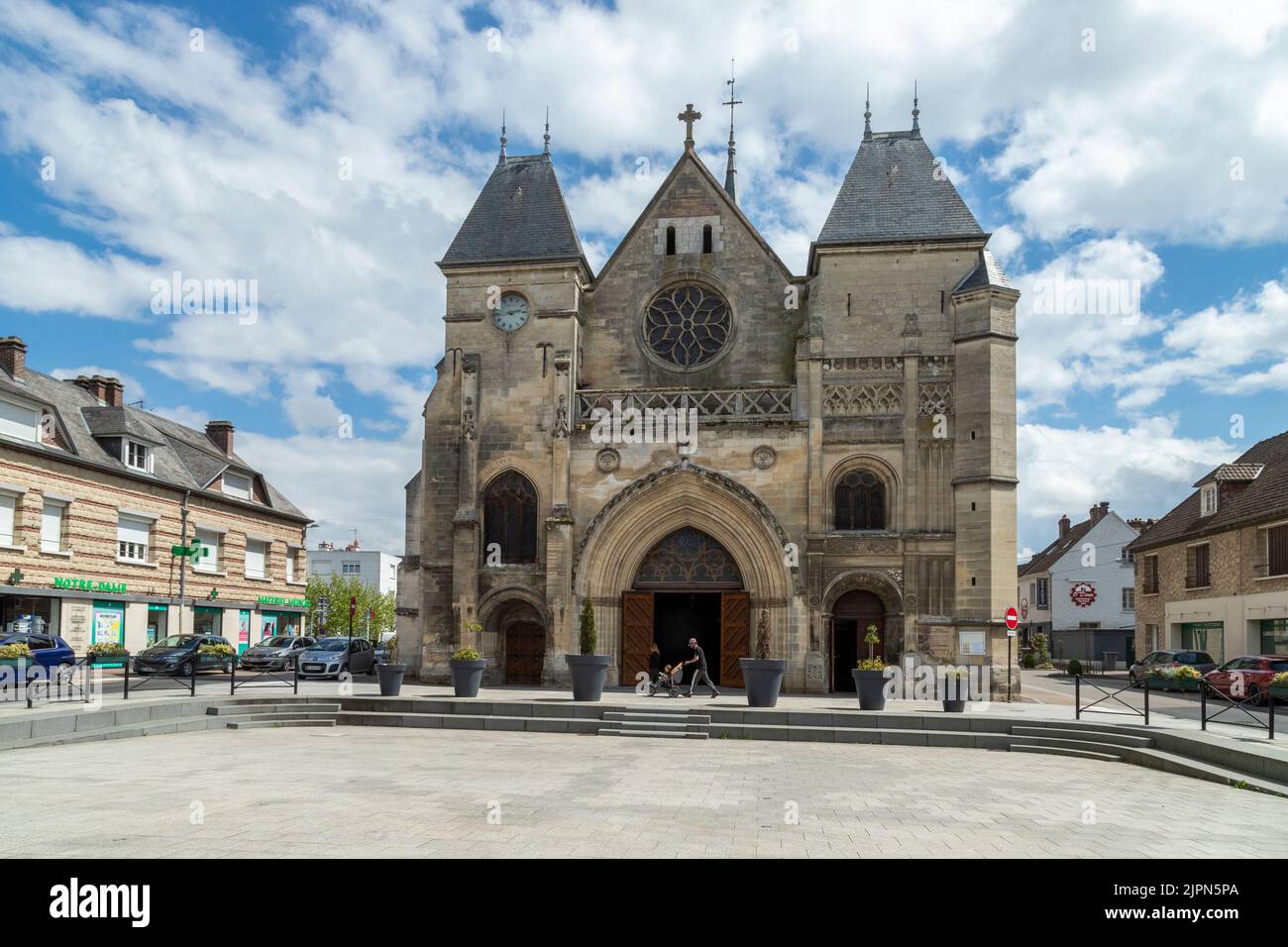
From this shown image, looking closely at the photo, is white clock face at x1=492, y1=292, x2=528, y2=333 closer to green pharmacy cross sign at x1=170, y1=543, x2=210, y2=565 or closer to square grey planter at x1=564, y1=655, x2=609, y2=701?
square grey planter at x1=564, y1=655, x2=609, y2=701

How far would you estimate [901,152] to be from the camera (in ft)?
83.6

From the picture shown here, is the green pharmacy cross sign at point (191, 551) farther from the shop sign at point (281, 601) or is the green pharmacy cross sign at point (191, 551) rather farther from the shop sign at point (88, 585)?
the shop sign at point (281, 601)

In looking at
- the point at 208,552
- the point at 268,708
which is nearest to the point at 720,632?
the point at 268,708

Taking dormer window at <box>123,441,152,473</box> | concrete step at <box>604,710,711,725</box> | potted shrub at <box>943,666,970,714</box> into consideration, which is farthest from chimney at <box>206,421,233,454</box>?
potted shrub at <box>943,666,970,714</box>

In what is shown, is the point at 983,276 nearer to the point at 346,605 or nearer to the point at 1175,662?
the point at 1175,662

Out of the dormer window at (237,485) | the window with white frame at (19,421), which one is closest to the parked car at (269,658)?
the dormer window at (237,485)

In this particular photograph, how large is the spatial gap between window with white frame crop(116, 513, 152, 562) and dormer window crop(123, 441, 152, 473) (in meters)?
1.66

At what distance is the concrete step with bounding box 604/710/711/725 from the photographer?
672 inches

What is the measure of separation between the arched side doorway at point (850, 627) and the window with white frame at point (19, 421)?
21762mm

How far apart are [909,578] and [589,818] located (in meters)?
15.1

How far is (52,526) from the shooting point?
2767 centimetres

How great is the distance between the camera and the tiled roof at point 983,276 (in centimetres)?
2291
